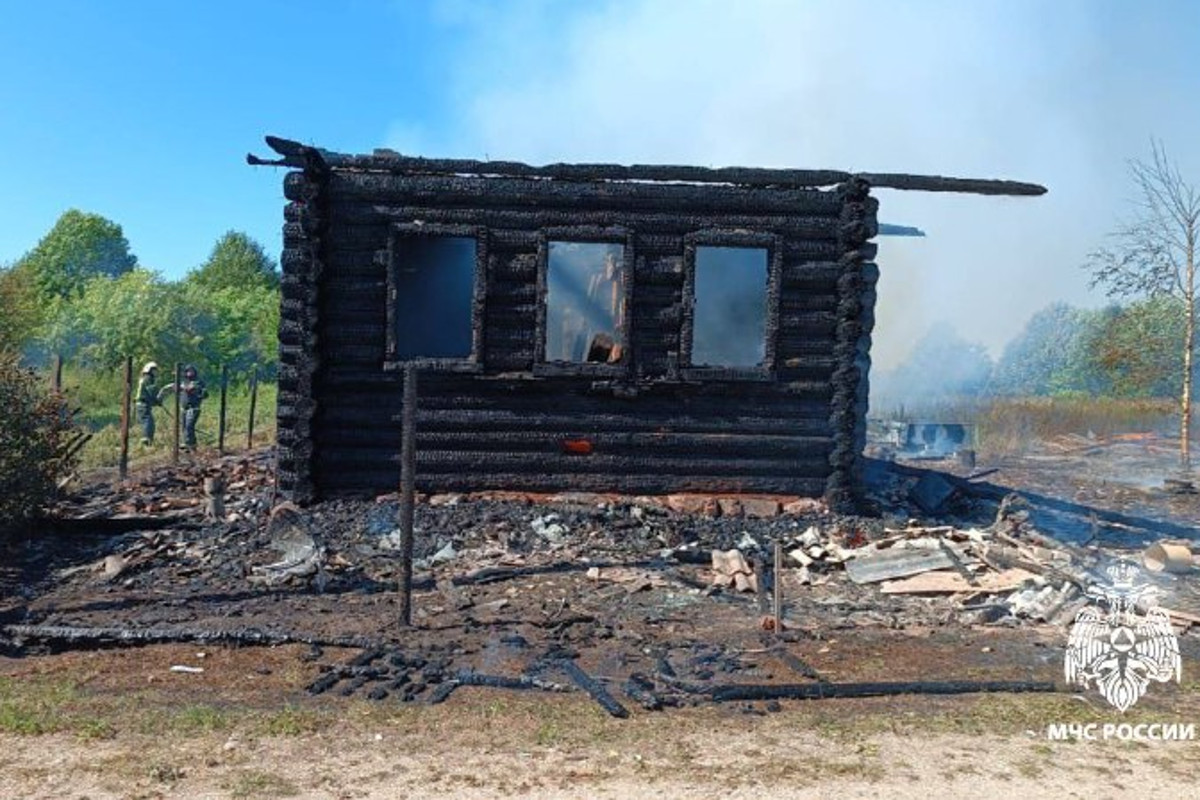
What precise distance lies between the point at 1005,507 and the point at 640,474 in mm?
4521

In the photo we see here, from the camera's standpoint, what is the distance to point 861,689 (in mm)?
5941

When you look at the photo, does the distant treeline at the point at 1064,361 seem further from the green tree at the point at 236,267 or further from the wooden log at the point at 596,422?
the green tree at the point at 236,267

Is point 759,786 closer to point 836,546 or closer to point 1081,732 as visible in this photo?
point 1081,732

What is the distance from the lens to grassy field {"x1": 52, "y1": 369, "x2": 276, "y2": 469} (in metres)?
18.4

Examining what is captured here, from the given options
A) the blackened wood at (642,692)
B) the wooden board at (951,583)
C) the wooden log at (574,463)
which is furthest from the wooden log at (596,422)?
the blackened wood at (642,692)

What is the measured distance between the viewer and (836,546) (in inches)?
387

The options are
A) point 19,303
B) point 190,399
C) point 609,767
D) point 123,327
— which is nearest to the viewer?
point 609,767

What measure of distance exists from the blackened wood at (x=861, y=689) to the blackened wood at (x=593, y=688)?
63cm

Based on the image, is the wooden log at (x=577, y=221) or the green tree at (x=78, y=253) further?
the green tree at (x=78, y=253)

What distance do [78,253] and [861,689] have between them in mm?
70737

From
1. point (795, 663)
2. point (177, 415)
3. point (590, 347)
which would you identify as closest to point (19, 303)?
point (177, 415)

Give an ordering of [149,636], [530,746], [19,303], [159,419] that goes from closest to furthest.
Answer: [530,746], [149,636], [159,419], [19,303]

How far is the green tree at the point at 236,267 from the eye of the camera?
198 ft

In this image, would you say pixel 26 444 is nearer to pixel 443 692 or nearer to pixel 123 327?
pixel 443 692
